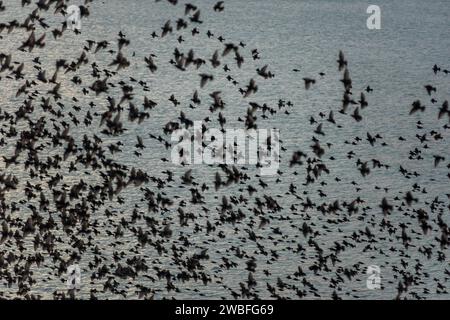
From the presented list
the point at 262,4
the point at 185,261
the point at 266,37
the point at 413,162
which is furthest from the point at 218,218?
the point at 262,4

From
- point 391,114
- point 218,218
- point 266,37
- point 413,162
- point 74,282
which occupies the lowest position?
point 74,282

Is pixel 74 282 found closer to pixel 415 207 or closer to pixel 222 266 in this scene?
pixel 222 266

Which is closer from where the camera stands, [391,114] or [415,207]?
[415,207]

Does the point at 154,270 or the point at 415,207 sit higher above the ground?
the point at 415,207

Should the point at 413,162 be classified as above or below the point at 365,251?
above

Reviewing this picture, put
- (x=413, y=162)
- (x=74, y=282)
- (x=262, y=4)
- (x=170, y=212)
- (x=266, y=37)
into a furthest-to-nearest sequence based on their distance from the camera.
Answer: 1. (x=262, y=4)
2. (x=266, y=37)
3. (x=413, y=162)
4. (x=170, y=212)
5. (x=74, y=282)
